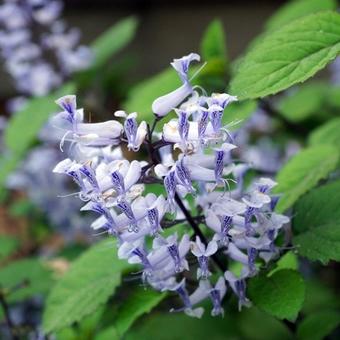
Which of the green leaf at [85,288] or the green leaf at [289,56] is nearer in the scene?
the green leaf at [289,56]

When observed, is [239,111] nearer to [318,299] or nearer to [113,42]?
[318,299]

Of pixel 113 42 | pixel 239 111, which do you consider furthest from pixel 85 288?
pixel 113 42

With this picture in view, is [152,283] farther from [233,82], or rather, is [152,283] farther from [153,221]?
[233,82]

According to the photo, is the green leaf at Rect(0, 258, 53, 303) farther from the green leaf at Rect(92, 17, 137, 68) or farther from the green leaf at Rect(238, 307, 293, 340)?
the green leaf at Rect(92, 17, 137, 68)

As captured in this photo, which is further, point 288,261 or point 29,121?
point 29,121

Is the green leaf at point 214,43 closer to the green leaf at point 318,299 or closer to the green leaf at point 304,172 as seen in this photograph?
the green leaf at point 304,172

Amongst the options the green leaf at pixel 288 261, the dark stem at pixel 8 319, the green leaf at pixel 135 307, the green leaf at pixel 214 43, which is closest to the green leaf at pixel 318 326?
the green leaf at pixel 288 261
